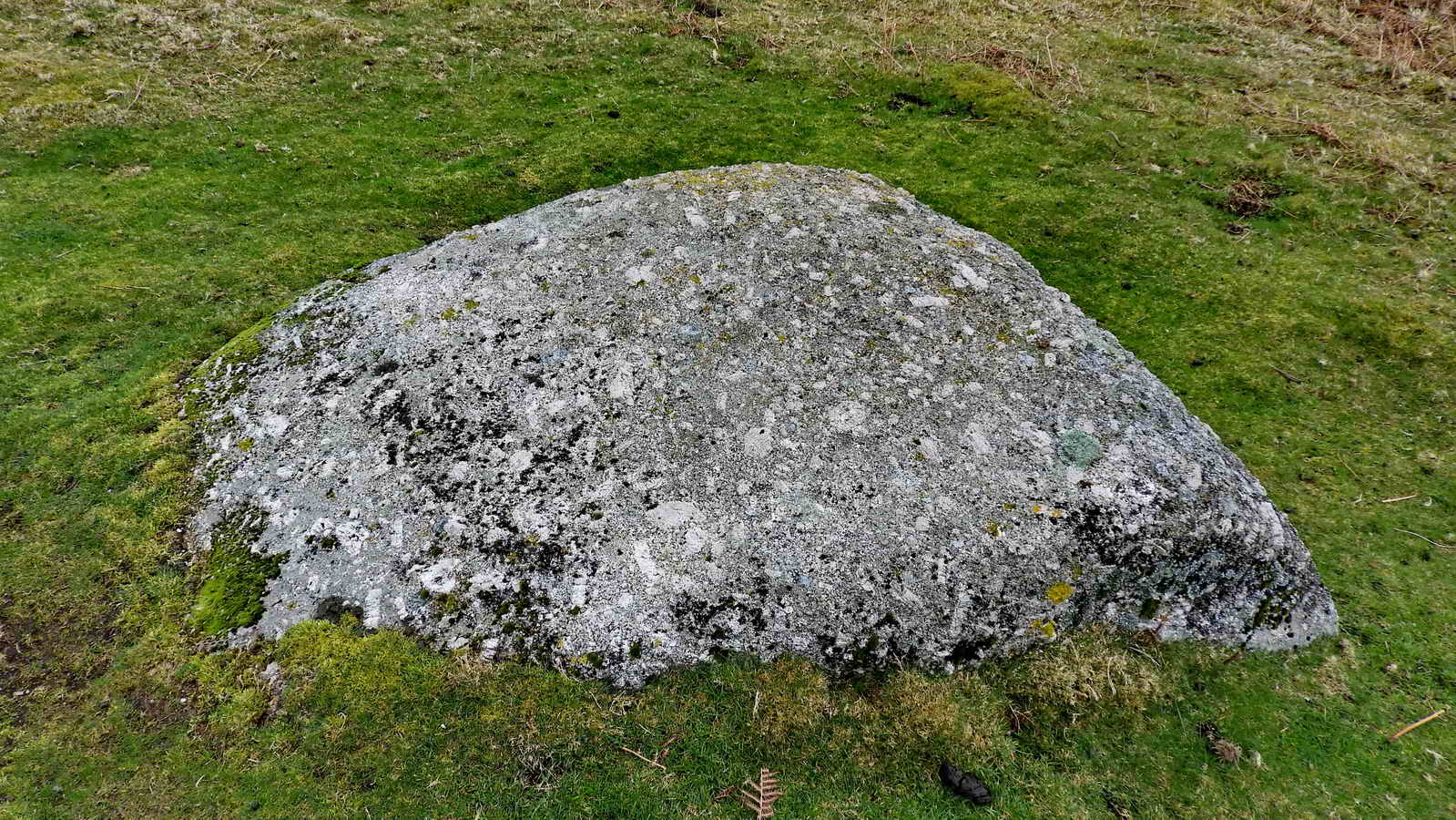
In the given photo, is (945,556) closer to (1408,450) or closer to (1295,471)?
(1295,471)

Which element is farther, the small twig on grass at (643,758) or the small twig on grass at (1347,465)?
the small twig on grass at (1347,465)

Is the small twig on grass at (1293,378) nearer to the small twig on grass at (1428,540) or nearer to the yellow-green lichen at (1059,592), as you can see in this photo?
the small twig on grass at (1428,540)

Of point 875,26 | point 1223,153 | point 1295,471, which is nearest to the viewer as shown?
point 1295,471

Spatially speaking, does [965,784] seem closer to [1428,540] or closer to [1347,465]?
[1428,540]

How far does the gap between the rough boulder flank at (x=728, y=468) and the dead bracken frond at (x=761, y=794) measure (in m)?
1.04

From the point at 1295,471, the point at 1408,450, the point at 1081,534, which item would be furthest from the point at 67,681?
the point at 1408,450

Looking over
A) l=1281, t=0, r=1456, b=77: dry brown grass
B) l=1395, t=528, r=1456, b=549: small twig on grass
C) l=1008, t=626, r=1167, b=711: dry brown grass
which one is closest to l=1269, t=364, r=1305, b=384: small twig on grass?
l=1395, t=528, r=1456, b=549: small twig on grass

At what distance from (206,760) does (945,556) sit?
6.71 meters

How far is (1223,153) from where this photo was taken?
14.9 metres

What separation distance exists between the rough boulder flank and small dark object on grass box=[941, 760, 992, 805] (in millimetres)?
909

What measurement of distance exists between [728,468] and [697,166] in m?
9.37

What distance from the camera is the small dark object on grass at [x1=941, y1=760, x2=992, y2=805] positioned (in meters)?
5.85

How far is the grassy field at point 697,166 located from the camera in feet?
19.1

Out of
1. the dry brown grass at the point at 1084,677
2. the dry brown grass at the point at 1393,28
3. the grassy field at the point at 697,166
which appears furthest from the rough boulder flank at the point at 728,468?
the dry brown grass at the point at 1393,28
